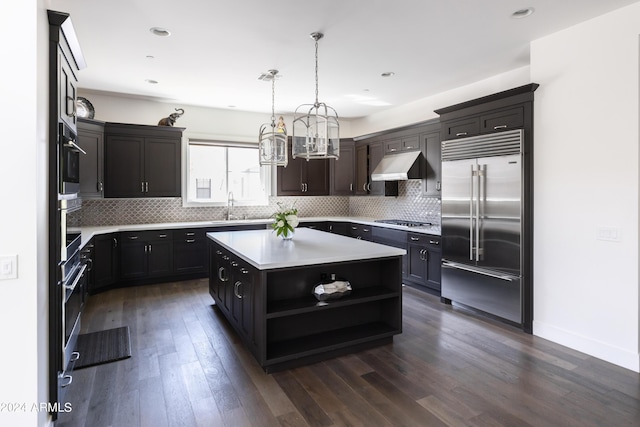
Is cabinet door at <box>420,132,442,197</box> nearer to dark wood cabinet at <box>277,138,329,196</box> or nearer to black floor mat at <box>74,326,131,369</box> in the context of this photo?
dark wood cabinet at <box>277,138,329,196</box>

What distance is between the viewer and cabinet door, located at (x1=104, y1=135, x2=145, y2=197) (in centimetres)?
543

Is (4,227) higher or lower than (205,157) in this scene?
lower

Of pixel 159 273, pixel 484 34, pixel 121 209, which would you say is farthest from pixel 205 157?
pixel 484 34

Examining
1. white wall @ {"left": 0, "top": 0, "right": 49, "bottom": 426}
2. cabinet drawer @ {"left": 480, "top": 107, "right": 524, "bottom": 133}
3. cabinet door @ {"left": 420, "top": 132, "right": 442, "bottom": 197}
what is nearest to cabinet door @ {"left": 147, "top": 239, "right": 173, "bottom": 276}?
white wall @ {"left": 0, "top": 0, "right": 49, "bottom": 426}

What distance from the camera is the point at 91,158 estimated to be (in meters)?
5.14

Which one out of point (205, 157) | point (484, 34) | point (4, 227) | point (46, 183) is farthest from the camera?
point (205, 157)

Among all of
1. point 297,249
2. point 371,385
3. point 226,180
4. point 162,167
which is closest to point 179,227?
point 162,167

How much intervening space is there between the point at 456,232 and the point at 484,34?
6.97 feet

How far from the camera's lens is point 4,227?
5.89 ft

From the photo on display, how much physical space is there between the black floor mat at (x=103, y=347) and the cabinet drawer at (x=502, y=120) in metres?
4.20

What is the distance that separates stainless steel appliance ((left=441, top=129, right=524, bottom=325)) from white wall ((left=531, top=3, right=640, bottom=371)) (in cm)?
20

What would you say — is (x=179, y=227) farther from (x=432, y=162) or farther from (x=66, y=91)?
(x=432, y=162)

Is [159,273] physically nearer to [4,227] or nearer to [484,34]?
[4,227]

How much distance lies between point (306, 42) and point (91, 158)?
11.5 feet
